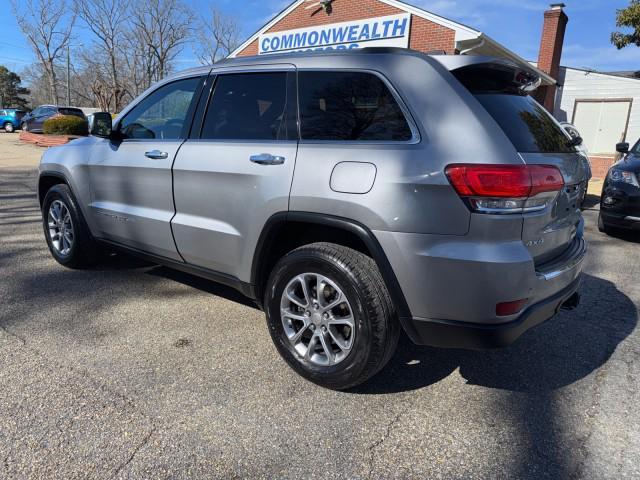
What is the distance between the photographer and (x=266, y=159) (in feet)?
9.30

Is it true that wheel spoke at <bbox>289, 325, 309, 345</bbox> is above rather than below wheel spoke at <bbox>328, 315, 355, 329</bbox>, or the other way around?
below

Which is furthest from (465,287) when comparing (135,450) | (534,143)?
(135,450)

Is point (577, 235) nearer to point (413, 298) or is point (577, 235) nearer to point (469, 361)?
point (469, 361)

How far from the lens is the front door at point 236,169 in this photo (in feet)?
9.32

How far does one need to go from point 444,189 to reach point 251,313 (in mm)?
2069

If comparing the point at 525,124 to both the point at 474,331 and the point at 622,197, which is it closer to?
the point at 474,331

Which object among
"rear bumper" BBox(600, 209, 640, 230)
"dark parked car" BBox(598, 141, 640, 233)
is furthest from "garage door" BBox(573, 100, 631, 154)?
"rear bumper" BBox(600, 209, 640, 230)

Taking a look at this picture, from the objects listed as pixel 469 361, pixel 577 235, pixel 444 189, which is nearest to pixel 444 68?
pixel 444 189

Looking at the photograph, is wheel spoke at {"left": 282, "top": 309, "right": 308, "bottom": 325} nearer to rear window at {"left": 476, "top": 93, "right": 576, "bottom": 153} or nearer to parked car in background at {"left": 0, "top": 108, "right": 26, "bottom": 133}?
rear window at {"left": 476, "top": 93, "right": 576, "bottom": 153}

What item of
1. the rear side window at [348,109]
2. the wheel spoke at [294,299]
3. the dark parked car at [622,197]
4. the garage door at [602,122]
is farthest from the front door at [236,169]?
the garage door at [602,122]

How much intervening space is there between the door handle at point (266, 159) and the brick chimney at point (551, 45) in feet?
56.4

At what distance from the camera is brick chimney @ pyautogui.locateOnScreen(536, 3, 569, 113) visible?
16.9 meters

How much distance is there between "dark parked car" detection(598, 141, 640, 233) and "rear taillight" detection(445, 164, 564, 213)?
5.02 metres

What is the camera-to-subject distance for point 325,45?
16219 millimetres
